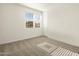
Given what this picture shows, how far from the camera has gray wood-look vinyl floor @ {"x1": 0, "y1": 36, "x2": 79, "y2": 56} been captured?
3.80 feet

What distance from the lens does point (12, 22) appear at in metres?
1.29

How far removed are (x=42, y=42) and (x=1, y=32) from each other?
25.6 inches

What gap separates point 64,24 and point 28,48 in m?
0.69

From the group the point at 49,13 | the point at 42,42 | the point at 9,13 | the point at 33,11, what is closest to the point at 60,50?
the point at 42,42

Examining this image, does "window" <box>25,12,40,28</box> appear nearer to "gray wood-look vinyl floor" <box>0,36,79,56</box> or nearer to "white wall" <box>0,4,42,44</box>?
"white wall" <box>0,4,42,44</box>

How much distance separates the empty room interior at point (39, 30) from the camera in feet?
3.90

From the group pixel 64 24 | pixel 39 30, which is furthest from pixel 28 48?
pixel 64 24

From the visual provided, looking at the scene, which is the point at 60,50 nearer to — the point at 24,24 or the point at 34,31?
the point at 34,31

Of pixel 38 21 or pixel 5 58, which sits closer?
pixel 5 58

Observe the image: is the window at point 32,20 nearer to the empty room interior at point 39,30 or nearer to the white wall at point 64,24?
the empty room interior at point 39,30

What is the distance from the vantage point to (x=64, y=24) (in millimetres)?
1278

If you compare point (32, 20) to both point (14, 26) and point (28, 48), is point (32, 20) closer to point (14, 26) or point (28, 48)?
point (14, 26)

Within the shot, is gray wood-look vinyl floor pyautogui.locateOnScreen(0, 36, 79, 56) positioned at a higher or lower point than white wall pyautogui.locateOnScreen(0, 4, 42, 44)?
lower

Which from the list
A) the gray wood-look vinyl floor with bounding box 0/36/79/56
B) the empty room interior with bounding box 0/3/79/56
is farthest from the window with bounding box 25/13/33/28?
the gray wood-look vinyl floor with bounding box 0/36/79/56
